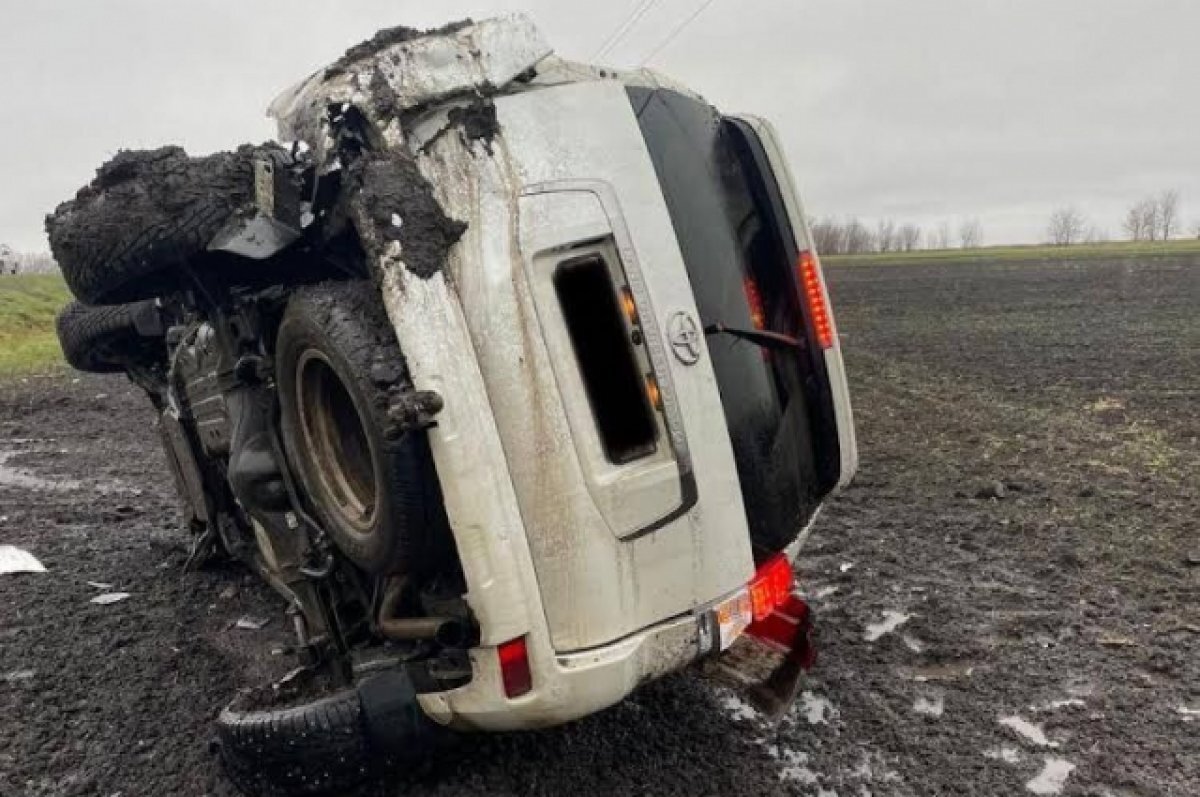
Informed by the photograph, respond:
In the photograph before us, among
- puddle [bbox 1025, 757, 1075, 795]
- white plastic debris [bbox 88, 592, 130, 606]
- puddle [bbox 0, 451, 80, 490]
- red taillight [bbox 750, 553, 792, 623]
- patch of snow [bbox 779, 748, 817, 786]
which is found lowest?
puddle [bbox 1025, 757, 1075, 795]

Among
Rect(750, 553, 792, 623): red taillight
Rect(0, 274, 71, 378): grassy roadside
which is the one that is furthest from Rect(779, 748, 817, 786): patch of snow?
Rect(0, 274, 71, 378): grassy roadside

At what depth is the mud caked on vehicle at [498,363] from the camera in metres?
2.08

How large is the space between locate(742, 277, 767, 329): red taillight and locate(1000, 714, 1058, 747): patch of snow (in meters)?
1.42

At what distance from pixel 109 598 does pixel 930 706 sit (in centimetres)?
349

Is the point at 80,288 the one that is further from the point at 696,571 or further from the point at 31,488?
the point at 31,488

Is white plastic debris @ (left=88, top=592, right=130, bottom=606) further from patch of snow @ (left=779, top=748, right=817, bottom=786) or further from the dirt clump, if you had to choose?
patch of snow @ (left=779, top=748, right=817, bottom=786)

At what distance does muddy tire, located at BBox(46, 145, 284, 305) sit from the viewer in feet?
8.11

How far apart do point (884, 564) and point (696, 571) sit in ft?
7.44

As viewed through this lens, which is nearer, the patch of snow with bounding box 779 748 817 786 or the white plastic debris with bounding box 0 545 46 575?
the patch of snow with bounding box 779 748 817 786

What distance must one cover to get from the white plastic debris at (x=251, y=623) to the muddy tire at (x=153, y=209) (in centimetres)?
177

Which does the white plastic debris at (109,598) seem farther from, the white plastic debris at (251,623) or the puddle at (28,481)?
the puddle at (28,481)

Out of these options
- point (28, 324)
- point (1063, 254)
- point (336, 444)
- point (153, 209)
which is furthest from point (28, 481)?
point (1063, 254)

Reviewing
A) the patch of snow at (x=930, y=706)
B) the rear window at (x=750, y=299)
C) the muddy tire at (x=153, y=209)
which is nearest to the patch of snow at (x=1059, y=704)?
the patch of snow at (x=930, y=706)

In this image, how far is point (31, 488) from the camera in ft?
21.3
